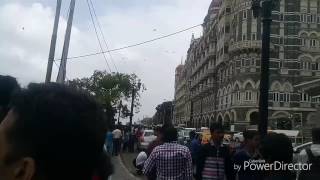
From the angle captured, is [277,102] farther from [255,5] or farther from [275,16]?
[255,5]

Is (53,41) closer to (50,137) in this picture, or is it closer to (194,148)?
(194,148)

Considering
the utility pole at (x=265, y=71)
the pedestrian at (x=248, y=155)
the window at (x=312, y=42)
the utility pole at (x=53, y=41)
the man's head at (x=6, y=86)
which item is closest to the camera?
the man's head at (x=6, y=86)

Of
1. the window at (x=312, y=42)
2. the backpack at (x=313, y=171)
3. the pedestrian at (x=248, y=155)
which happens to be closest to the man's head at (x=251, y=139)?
the pedestrian at (x=248, y=155)

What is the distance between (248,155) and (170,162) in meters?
1.62

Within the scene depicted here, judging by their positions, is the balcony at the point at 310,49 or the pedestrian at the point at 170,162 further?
the balcony at the point at 310,49

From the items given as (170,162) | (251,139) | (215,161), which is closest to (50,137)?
(170,162)

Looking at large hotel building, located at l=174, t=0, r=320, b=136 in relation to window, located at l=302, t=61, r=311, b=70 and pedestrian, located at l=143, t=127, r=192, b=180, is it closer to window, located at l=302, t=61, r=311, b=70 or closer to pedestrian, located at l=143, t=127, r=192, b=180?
window, located at l=302, t=61, r=311, b=70

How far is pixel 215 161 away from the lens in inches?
266

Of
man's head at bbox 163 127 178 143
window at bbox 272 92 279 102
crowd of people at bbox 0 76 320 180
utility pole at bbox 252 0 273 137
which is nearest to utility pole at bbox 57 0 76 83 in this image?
utility pole at bbox 252 0 273 137

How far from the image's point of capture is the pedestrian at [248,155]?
6647 millimetres

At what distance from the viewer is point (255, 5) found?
8.88 meters

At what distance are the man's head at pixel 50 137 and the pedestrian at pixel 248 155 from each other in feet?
17.4

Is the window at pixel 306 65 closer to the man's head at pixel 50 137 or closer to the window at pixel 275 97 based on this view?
the window at pixel 275 97

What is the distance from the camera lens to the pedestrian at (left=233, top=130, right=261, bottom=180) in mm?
6647
